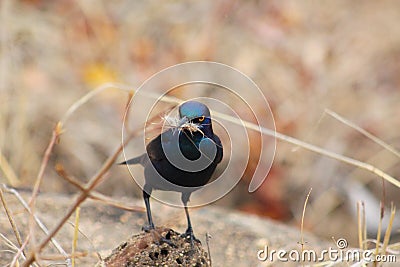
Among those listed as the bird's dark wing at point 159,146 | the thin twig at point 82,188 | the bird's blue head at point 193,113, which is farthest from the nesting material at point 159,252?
the thin twig at point 82,188

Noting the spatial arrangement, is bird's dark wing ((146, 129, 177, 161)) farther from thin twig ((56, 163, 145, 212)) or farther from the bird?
thin twig ((56, 163, 145, 212))

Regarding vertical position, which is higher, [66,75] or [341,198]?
[66,75]

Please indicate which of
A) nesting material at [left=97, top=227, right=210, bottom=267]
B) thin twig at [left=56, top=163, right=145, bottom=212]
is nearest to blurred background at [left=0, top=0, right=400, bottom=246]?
nesting material at [left=97, top=227, right=210, bottom=267]

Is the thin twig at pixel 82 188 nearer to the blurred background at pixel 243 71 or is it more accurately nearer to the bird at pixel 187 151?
the bird at pixel 187 151

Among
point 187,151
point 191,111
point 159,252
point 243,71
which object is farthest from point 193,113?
point 243,71

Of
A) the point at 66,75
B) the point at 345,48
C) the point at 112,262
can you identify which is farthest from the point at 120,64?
the point at 112,262

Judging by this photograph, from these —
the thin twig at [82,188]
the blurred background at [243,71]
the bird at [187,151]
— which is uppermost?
the blurred background at [243,71]

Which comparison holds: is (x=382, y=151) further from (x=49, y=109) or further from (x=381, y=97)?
(x=49, y=109)
